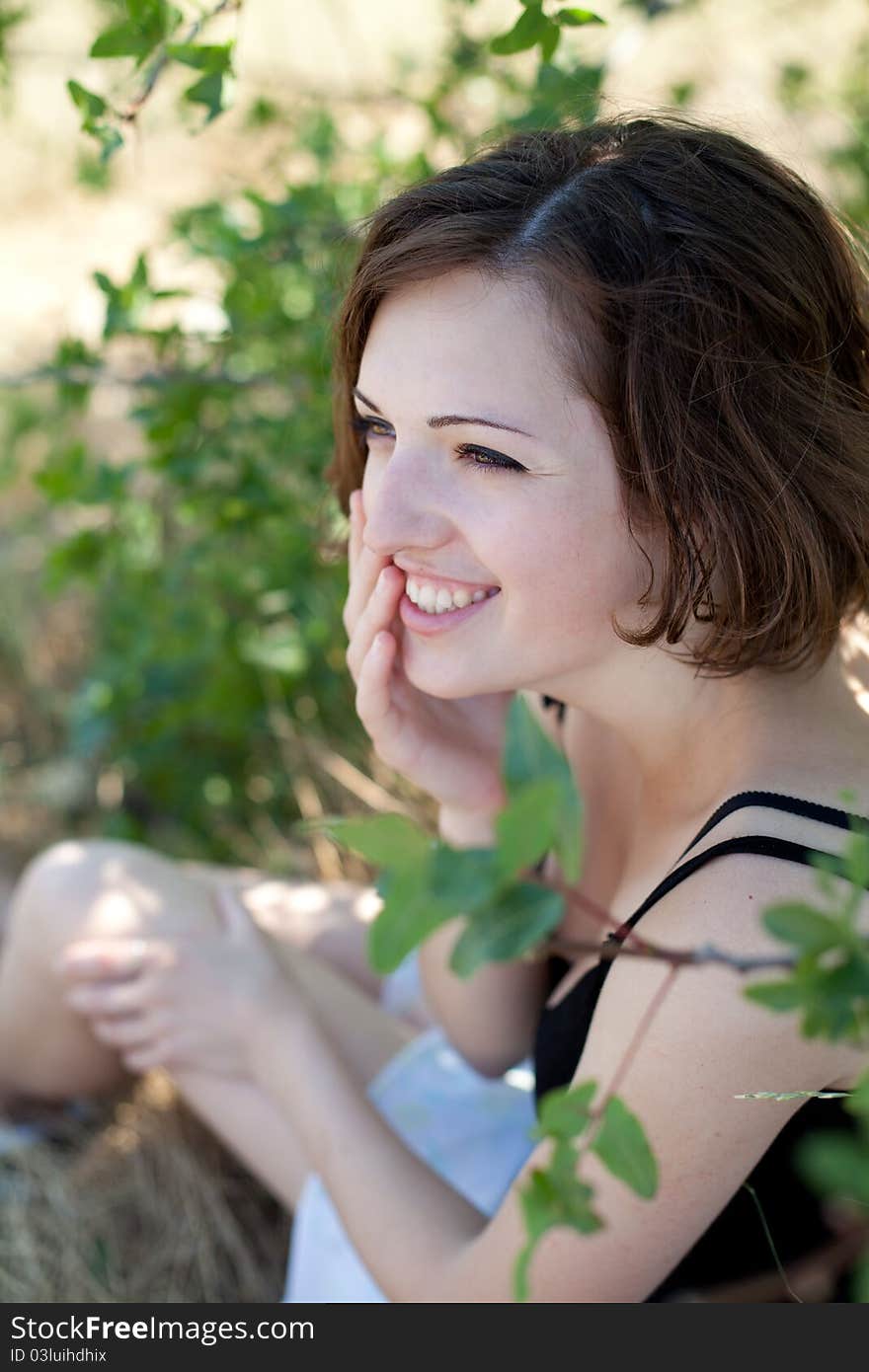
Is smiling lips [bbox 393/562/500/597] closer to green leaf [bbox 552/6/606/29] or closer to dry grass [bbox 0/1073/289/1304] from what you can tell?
green leaf [bbox 552/6/606/29]

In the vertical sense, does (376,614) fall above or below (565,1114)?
above

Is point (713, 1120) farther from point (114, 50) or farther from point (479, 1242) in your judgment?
point (114, 50)

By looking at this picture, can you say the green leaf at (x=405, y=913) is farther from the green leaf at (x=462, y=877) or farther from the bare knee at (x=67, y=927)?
the bare knee at (x=67, y=927)

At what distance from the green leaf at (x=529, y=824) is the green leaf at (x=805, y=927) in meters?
0.13

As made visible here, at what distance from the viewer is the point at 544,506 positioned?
148 cm

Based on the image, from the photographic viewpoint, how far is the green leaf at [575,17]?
1.55 meters

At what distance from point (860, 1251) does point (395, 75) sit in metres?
3.53

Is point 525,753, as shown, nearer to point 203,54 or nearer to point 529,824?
point 529,824

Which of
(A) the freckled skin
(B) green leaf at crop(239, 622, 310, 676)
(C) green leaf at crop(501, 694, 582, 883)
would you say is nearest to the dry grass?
(B) green leaf at crop(239, 622, 310, 676)

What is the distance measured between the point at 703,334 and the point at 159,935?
4.61ft

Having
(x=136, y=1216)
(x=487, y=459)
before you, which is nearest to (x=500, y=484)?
(x=487, y=459)

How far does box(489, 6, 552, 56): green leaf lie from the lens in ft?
5.02

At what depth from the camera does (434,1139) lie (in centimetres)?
209

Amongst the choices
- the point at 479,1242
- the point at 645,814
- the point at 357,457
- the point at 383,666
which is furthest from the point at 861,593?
the point at 479,1242
